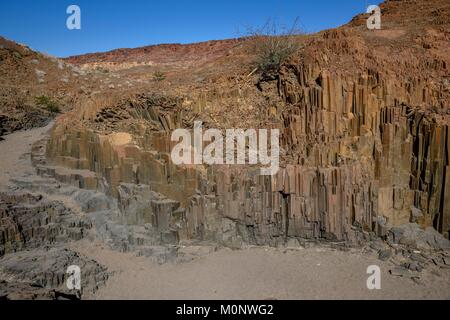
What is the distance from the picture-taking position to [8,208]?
959 cm

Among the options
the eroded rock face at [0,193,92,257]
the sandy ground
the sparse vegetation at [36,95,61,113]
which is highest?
the sparse vegetation at [36,95,61,113]

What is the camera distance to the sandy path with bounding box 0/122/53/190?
12.2 metres

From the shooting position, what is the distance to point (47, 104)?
69.3 ft

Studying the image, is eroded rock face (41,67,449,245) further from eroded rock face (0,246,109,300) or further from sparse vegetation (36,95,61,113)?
sparse vegetation (36,95,61,113)

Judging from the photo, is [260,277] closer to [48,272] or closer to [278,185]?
[278,185]

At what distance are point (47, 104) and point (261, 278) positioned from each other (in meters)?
18.0

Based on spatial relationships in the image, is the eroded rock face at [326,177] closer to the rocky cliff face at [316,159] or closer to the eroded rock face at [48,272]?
the rocky cliff face at [316,159]

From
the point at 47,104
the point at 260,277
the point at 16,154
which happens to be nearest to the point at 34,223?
the point at 260,277

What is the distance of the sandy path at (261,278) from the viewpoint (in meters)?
7.75

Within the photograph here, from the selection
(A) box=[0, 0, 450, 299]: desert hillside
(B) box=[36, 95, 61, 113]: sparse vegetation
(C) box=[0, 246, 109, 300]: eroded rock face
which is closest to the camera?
(C) box=[0, 246, 109, 300]: eroded rock face

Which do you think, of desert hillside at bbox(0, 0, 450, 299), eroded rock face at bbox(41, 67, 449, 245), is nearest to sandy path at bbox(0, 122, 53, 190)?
desert hillside at bbox(0, 0, 450, 299)

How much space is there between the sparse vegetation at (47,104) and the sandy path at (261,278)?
565 inches
